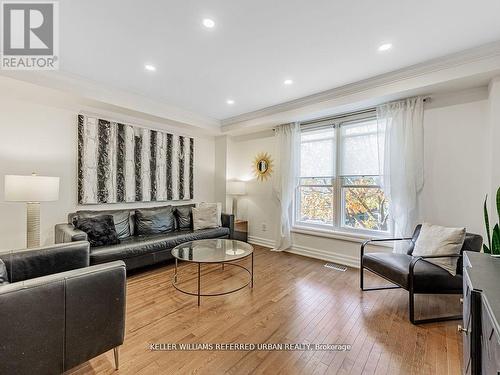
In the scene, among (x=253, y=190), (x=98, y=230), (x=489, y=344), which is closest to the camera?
(x=489, y=344)

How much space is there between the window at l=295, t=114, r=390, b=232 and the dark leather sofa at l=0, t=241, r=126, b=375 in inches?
132

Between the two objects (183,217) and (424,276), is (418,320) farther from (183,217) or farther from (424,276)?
(183,217)

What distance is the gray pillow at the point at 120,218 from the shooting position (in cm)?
325

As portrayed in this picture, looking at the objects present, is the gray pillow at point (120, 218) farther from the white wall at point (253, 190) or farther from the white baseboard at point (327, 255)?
the white baseboard at point (327, 255)

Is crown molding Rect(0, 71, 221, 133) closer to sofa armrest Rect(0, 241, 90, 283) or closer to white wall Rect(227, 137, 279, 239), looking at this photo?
white wall Rect(227, 137, 279, 239)

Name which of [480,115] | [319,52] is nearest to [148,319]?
[319,52]

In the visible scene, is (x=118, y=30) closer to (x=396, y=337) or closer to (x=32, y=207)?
(x=32, y=207)

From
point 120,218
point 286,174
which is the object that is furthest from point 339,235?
point 120,218

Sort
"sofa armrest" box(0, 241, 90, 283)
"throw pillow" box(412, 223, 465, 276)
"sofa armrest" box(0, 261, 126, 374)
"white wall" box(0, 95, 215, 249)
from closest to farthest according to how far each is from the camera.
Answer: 1. "sofa armrest" box(0, 261, 126, 374)
2. "sofa armrest" box(0, 241, 90, 283)
3. "throw pillow" box(412, 223, 465, 276)
4. "white wall" box(0, 95, 215, 249)

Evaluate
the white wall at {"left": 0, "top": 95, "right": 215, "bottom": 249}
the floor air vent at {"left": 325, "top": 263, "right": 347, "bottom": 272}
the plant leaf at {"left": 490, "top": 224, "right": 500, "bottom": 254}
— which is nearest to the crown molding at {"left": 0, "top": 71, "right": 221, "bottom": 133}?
the white wall at {"left": 0, "top": 95, "right": 215, "bottom": 249}

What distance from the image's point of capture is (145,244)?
3107 mm

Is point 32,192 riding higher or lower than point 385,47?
lower

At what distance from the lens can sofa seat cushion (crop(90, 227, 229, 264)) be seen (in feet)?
8.89

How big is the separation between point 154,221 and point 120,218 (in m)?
0.49
